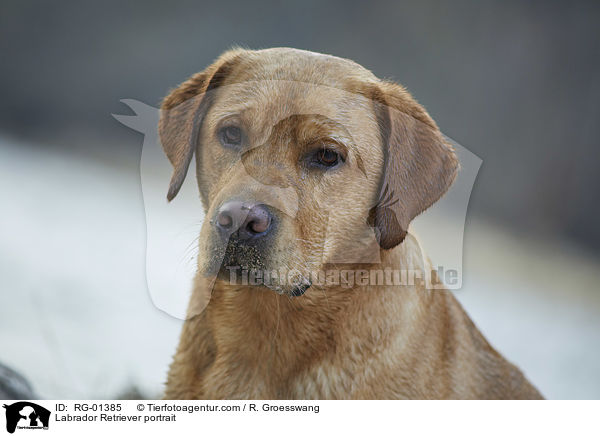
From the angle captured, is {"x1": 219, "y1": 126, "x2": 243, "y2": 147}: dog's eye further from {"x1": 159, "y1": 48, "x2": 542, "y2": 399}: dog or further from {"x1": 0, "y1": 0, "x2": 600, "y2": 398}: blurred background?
{"x1": 0, "y1": 0, "x2": 600, "y2": 398}: blurred background

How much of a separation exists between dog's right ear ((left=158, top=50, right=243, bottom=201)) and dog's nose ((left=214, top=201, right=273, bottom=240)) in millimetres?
554

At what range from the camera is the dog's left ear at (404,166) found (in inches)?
91.3

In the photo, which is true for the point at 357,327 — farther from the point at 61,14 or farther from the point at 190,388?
the point at 61,14

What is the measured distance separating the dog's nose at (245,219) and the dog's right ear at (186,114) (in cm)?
55

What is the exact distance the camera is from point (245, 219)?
1953 mm

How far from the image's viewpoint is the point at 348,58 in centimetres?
257

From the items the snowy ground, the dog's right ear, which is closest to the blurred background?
the snowy ground

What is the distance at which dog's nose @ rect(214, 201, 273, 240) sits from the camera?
6.41ft

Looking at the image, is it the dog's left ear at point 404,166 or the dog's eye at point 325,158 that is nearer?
the dog's eye at point 325,158
